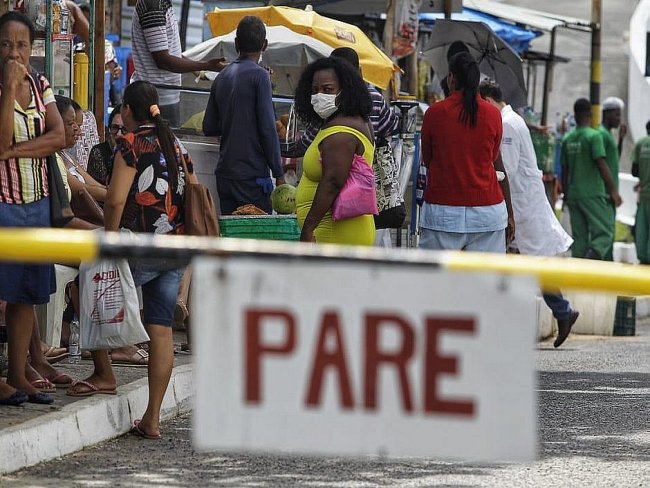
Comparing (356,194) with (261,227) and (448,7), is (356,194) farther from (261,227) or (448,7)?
(448,7)

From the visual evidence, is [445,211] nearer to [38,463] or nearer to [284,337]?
[38,463]

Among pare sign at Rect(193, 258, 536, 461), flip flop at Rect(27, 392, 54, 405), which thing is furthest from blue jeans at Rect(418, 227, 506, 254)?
pare sign at Rect(193, 258, 536, 461)

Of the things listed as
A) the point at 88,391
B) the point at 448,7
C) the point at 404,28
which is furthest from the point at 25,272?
the point at 448,7

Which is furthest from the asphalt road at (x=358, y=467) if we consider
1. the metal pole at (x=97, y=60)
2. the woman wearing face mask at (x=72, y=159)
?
the metal pole at (x=97, y=60)

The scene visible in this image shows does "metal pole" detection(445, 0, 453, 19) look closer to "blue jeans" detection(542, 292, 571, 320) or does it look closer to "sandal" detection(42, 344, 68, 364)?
"blue jeans" detection(542, 292, 571, 320)

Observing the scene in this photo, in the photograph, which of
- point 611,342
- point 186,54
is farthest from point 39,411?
point 611,342

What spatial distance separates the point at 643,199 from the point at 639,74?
11.8 meters

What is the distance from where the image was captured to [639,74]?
92.0 feet

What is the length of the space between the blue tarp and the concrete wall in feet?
30.1

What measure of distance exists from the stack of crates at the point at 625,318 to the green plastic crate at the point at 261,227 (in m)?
5.69

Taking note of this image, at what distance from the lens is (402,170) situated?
32.6ft

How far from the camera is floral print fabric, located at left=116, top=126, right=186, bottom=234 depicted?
6.94 m

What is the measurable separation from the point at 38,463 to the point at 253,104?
3.50 m

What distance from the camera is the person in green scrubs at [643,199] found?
54.5ft
